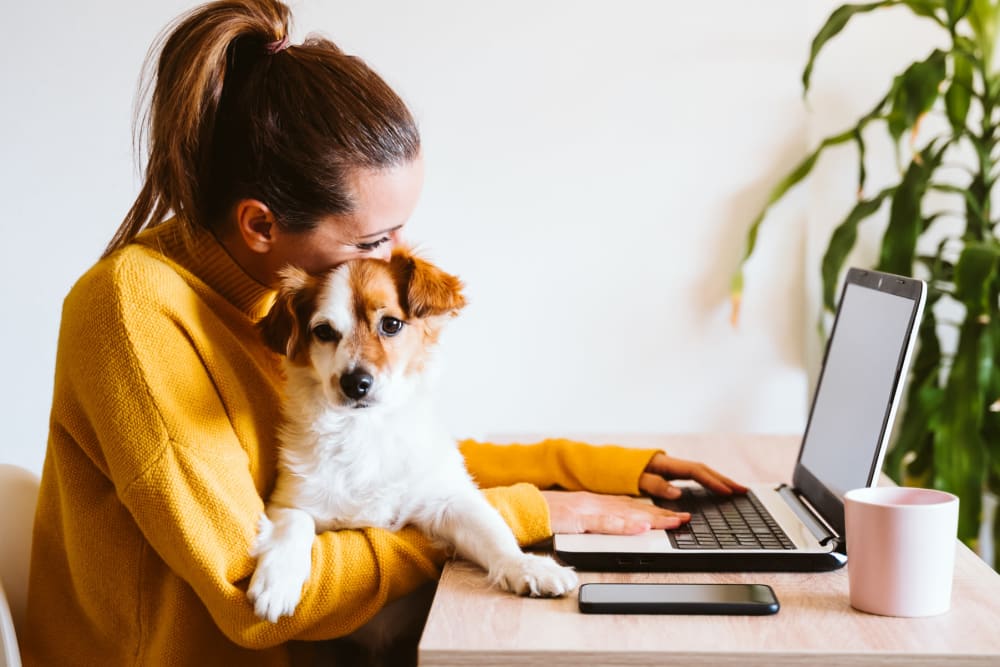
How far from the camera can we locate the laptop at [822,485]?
1.02m

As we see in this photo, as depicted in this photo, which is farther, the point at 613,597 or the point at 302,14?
the point at 302,14

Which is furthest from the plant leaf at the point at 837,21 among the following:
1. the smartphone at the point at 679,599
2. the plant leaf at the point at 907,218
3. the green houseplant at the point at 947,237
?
the smartphone at the point at 679,599

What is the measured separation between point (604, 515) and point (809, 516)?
0.90 ft

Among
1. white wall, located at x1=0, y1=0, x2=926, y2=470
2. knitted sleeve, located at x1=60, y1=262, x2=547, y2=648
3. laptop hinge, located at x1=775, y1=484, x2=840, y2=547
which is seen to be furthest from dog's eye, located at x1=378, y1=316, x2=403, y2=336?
white wall, located at x1=0, y1=0, x2=926, y2=470

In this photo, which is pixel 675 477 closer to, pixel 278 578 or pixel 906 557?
pixel 906 557

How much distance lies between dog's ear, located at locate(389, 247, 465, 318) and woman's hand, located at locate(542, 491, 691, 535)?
28 cm

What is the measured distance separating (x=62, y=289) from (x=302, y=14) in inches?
37.5

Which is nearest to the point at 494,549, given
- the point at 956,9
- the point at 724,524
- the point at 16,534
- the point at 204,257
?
the point at 724,524

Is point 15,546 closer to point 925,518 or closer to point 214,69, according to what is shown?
point 214,69

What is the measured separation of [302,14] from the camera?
237 cm

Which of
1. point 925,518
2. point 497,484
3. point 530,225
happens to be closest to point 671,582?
point 925,518

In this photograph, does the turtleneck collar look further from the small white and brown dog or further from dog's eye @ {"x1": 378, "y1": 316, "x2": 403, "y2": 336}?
dog's eye @ {"x1": 378, "y1": 316, "x2": 403, "y2": 336}

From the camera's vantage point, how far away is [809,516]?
47.5 inches

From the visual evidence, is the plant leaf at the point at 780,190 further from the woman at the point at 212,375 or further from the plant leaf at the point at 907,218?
the woman at the point at 212,375
